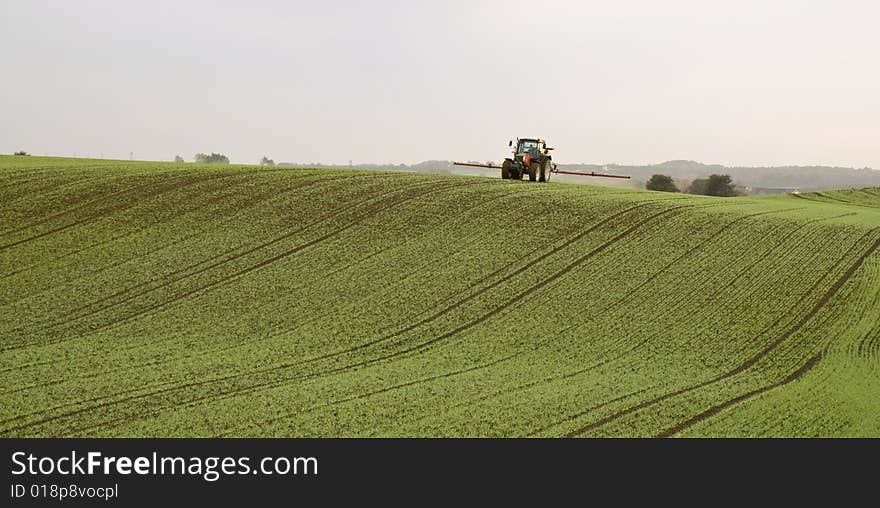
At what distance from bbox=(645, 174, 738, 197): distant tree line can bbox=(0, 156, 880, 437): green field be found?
36268 millimetres

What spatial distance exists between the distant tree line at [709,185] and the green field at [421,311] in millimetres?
36268

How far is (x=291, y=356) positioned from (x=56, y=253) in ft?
34.7

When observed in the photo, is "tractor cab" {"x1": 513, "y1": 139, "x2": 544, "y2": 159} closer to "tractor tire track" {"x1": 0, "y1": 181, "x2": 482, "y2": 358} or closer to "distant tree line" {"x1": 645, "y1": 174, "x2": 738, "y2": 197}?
"tractor tire track" {"x1": 0, "y1": 181, "x2": 482, "y2": 358}

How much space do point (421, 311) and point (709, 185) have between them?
57848 mm

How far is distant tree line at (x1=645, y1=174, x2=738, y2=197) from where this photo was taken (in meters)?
67.7

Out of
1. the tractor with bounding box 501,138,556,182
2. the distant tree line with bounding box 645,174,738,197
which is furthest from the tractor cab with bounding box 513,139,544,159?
the distant tree line with bounding box 645,174,738,197

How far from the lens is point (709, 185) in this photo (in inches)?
2805

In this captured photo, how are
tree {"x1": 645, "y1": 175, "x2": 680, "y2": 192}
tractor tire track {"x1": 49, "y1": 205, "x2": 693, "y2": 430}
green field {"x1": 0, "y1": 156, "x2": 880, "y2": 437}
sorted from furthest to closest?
tree {"x1": 645, "y1": 175, "x2": 680, "y2": 192} < tractor tire track {"x1": 49, "y1": 205, "x2": 693, "y2": 430} < green field {"x1": 0, "y1": 156, "x2": 880, "y2": 437}

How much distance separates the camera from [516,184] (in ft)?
105

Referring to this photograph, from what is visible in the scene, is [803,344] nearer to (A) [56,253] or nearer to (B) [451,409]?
(B) [451,409]

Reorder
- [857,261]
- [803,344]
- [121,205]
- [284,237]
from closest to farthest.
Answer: [803,344] < [857,261] < [284,237] < [121,205]

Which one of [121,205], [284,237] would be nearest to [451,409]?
[284,237]

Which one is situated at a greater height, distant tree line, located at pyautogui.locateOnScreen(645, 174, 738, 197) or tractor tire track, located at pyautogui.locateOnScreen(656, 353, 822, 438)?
distant tree line, located at pyautogui.locateOnScreen(645, 174, 738, 197)

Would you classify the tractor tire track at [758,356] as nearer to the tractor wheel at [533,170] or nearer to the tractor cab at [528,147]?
the tractor wheel at [533,170]
